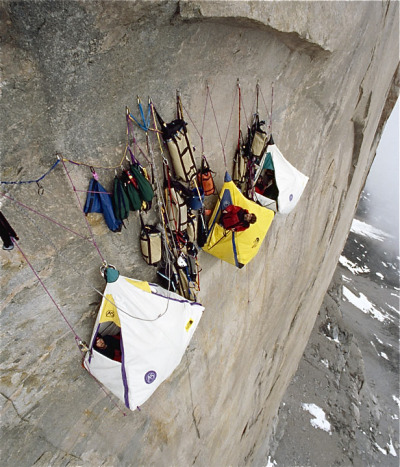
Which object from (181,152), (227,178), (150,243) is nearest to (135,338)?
(150,243)

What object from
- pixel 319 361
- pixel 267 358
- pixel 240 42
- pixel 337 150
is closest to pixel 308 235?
pixel 337 150

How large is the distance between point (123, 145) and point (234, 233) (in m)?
1.72

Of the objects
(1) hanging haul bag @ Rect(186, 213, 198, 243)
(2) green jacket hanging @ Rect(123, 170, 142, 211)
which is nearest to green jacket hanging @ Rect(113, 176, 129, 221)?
(2) green jacket hanging @ Rect(123, 170, 142, 211)

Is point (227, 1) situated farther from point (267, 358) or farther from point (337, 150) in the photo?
point (267, 358)

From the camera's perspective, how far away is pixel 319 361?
14.4m

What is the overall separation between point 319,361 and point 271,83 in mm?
14019

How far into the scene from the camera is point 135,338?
278 centimetres

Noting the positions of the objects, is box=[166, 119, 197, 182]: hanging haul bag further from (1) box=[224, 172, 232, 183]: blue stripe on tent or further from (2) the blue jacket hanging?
(2) the blue jacket hanging

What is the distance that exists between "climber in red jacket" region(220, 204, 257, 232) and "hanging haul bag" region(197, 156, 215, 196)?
0.32 m

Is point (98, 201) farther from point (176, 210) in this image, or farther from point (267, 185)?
point (267, 185)

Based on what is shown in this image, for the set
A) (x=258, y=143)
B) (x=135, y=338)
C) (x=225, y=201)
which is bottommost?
(x=135, y=338)

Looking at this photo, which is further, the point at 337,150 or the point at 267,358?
the point at 267,358

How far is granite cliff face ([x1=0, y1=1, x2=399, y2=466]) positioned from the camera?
6.93 feet

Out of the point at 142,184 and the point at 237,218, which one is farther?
the point at 237,218
